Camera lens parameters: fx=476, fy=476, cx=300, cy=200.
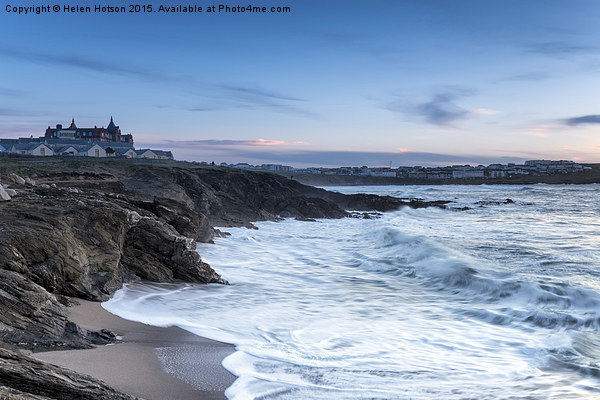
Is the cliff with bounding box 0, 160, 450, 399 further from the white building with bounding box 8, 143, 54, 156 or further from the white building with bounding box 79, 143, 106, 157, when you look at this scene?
the white building with bounding box 79, 143, 106, 157

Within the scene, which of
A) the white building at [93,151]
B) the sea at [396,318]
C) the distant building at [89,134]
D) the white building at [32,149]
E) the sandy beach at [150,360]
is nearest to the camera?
the sandy beach at [150,360]

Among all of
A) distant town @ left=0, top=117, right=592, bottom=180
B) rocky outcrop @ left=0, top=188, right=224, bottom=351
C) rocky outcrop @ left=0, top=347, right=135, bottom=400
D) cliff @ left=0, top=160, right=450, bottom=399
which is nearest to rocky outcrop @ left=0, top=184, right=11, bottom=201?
cliff @ left=0, top=160, right=450, bottom=399

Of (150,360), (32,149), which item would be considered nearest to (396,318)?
(150,360)

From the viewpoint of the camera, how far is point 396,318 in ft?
30.5

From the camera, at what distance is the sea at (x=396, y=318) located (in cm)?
598

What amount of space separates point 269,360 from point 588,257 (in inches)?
550

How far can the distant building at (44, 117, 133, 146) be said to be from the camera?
10762 cm

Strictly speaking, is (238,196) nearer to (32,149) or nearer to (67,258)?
(67,258)

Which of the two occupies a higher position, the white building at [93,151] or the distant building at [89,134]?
the distant building at [89,134]

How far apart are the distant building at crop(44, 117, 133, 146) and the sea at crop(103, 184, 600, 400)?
100428 mm

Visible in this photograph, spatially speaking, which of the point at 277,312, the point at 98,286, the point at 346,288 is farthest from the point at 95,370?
the point at 346,288

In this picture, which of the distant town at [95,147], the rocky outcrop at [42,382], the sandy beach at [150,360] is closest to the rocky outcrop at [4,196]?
the sandy beach at [150,360]

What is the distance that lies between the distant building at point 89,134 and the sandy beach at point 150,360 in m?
108

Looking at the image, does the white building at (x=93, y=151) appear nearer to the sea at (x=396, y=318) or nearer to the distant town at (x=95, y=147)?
the distant town at (x=95, y=147)
